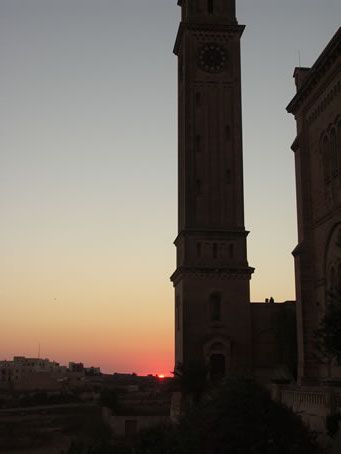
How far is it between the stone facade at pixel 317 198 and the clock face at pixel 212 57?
20312 mm

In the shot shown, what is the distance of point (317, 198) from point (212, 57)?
80.9ft

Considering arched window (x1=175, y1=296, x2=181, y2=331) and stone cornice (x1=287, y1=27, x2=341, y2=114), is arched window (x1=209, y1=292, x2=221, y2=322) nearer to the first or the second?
arched window (x1=175, y1=296, x2=181, y2=331)

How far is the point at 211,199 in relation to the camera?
50.3 meters

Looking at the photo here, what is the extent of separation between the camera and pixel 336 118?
28906 mm

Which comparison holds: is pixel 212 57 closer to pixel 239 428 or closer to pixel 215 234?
pixel 215 234

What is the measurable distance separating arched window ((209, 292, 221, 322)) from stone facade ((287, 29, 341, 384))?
17.1 meters

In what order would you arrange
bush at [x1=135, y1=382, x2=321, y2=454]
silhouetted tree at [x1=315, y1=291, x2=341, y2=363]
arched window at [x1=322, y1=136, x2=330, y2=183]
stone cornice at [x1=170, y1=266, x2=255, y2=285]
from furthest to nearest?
1. stone cornice at [x1=170, y1=266, x2=255, y2=285]
2. arched window at [x1=322, y1=136, x2=330, y2=183]
3. silhouetted tree at [x1=315, y1=291, x2=341, y2=363]
4. bush at [x1=135, y1=382, x2=321, y2=454]

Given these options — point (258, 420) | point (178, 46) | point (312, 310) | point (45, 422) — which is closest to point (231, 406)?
point (258, 420)

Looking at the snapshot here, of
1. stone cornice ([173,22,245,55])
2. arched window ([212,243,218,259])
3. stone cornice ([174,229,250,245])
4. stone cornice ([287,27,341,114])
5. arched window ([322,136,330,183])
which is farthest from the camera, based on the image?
stone cornice ([173,22,245,55])

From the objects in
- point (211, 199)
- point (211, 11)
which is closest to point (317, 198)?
point (211, 199)

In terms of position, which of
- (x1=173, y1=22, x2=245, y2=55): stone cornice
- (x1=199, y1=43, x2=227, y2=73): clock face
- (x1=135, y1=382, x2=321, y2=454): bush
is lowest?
(x1=135, y1=382, x2=321, y2=454): bush

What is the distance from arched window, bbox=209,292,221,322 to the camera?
157 feet

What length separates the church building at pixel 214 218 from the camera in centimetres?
4766

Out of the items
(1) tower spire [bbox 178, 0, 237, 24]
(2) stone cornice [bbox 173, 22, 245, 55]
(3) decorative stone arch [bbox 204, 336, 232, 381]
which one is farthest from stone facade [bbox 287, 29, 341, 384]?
(1) tower spire [bbox 178, 0, 237, 24]
